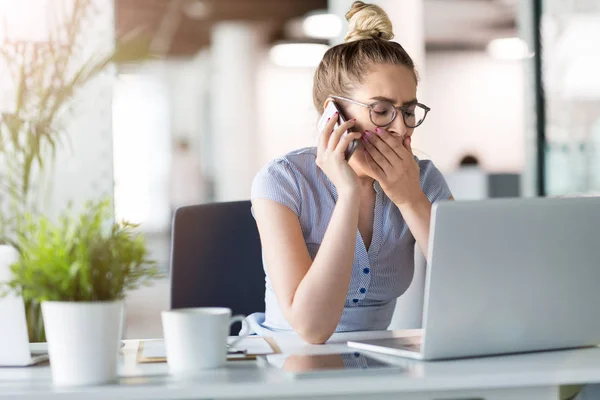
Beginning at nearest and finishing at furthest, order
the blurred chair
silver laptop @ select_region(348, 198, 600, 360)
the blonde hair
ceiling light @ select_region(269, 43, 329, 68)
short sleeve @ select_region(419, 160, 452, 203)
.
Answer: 1. silver laptop @ select_region(348, 198, 600, 360)
2. the blonde hair
3. short sleeve @ select_region(419, 160, 452, 203)
4. the blurred chair
5. ceiling light @ select_region(269, 43, 329, 68)

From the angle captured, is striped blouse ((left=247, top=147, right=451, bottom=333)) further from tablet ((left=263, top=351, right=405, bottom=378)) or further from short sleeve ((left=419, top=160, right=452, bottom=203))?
tablet ((left=263, top=351, right=405, bottom=378))

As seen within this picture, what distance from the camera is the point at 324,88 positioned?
1904mm

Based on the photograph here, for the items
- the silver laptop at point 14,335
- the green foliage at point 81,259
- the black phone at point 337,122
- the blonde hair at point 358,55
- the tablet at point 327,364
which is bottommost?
the tablet at point 327,364

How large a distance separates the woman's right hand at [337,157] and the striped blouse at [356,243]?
142 millimetres

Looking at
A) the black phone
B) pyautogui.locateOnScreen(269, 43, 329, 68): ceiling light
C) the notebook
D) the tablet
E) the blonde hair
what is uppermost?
pyautogui.locateOnScreen(269, 43, 329, 68): ceiling light

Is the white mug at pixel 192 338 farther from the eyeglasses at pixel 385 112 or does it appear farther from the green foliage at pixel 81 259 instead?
the eyeglasses at pixel 385 112

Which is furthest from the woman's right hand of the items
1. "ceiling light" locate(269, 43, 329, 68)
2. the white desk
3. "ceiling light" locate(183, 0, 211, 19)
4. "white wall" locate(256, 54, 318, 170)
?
"white wall" locate(256, 54, 318, 170)

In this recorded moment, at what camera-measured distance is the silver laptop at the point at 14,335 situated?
117 cm

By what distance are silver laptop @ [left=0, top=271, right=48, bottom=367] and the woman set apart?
0.48 metres

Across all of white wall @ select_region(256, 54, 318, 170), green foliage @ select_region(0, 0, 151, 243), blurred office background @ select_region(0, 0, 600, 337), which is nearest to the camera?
green foliage @ select_region(0, 0, 151, 243)

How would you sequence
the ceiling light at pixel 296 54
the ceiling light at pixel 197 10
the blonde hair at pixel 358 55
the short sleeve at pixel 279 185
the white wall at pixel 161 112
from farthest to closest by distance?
the white wall at pixel 161 112
the ceiling light at pixel 296 54
the ceiling light at pixel 197 10
the blonde hair at pixel 358 55
the short sleeve at pixel 279 185

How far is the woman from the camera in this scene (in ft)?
4.98

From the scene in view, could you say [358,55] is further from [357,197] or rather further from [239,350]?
[239,350]

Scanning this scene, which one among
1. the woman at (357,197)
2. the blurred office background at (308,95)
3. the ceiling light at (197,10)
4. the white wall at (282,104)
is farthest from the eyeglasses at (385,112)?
the white wall at (282,104)
